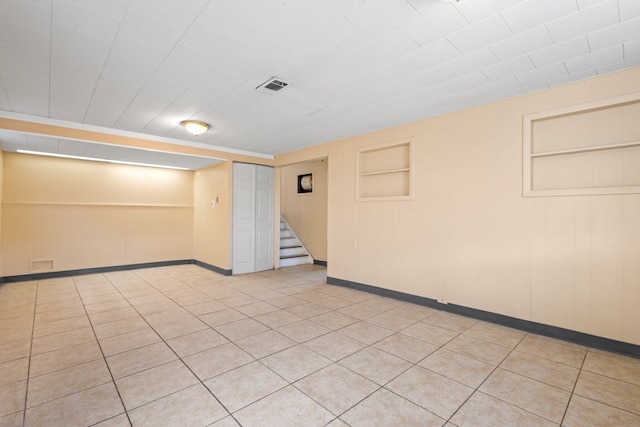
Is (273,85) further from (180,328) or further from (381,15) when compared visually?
(180,328)

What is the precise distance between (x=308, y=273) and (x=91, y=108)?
15.4 ft

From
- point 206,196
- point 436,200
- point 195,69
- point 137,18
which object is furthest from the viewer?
point 206,196

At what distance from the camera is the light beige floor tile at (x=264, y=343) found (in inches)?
108

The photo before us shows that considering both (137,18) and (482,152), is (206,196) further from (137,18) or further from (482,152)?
(482,152)

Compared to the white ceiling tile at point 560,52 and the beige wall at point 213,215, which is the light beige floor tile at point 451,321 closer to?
the white ceiling tile at point 560,52

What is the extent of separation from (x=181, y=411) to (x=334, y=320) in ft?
6.55

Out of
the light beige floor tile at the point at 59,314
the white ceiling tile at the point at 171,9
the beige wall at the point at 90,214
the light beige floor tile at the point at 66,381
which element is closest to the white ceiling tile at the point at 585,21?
the white ceiling tile at the point at 171,9

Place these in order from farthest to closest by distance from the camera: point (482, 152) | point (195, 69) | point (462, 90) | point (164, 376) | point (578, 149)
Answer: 1. point (482, 152)
2. point (462, 90)
3. point (578, 149)
4. point (195, 69)
5. point (164, 376)

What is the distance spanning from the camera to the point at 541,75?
113 inches

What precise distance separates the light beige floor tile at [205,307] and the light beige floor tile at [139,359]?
1000 millimetres

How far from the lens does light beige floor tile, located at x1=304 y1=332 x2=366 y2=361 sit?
106 inches

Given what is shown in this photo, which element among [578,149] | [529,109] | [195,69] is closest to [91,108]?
[195,69]

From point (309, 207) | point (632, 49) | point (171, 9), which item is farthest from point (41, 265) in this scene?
point (632, 49)

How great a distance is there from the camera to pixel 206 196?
705 cm
